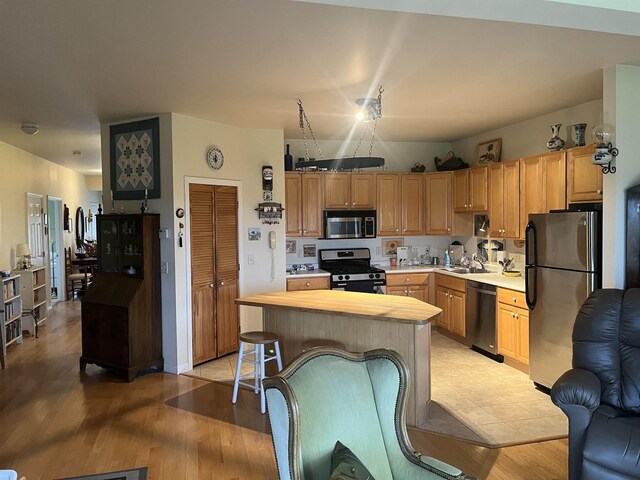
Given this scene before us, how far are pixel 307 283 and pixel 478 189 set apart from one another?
244 centimetres

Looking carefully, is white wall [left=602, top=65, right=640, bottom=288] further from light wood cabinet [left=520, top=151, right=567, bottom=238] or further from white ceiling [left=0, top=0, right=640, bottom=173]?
light wood cabinet [left=520, top=151, right=567, bottom=238]

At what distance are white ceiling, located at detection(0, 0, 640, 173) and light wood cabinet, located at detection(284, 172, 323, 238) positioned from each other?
1.17 meters

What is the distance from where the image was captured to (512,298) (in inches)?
192

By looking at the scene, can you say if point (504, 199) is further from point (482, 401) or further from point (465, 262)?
point (482, 401)

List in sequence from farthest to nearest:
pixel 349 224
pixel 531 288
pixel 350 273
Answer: pixel 349 224 < pixel 350 273 < pixel 531 288

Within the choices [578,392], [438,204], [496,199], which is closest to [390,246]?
[438,204]

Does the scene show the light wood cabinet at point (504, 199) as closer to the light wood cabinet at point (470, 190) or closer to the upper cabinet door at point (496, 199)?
the upper cabinet door at point (496, 199)

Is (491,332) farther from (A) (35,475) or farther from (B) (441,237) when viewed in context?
(A) (35,475)

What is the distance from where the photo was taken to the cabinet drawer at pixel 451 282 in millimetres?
5764

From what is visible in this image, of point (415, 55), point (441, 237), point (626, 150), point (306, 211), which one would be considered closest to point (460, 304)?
point (441, 237)

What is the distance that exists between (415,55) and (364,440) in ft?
8.01

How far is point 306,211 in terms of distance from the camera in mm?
6301

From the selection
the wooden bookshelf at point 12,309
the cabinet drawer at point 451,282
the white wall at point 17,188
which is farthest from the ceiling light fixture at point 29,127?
the cabinet drawer at point 451,282

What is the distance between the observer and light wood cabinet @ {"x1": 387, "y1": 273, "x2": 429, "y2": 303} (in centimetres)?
630
